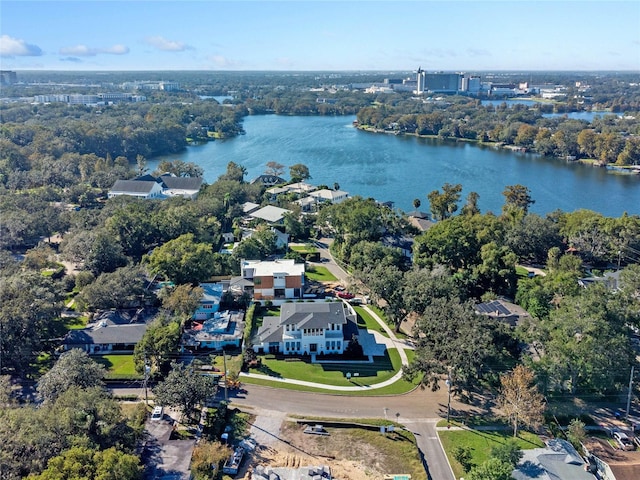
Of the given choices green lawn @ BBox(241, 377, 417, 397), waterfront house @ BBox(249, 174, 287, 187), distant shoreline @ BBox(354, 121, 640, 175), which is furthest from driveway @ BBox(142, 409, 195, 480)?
distant shoreline @ BBox(354, 121, 640, 175)

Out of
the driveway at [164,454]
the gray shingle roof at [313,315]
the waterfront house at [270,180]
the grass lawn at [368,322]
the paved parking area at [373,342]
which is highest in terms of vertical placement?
the waterfront house at [270,180]

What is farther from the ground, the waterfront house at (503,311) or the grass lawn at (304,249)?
the waterfront house at (503,311)

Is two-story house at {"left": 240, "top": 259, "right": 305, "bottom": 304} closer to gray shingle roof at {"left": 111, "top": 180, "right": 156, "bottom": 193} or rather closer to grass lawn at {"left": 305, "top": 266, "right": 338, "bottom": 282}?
grass lawn at {"left": 305, "top": 266, "right": 338, "bottom": 282}

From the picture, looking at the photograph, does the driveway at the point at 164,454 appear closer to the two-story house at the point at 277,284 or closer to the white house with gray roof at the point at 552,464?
the white house with gray roof at the point at 552,464

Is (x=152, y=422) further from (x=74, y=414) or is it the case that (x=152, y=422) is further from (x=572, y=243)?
(x=572, y=243)

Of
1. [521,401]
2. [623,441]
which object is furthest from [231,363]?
[623,441]

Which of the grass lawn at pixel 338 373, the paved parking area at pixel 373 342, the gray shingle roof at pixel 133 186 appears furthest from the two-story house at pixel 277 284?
the gray shingle roof at pixel 133 186

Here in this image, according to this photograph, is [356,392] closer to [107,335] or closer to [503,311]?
[503,311]
